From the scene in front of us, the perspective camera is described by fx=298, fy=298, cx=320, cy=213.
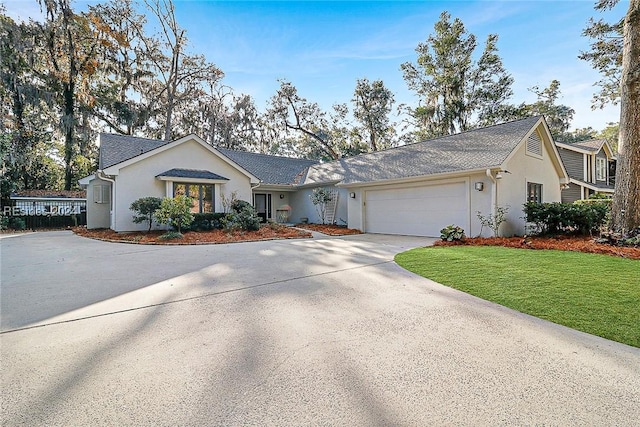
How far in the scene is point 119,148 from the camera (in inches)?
551

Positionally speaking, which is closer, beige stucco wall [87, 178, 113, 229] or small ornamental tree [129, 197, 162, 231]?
small ornamental tree [129, 197, 162, 231]

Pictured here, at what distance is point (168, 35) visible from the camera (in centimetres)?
2106

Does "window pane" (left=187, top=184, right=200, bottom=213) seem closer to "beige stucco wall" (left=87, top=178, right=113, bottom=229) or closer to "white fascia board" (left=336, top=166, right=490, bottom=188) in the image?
"beige stucco wall" (left=87, top=178, right=113, bottom=229)

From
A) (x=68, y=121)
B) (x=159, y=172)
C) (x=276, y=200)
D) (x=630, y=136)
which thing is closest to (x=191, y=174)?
(x=159, y=172)

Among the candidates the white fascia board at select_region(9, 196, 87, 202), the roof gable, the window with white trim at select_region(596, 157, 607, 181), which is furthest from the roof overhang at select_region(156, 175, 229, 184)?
the window with white trim at select_region(596, 157, 607, 181)

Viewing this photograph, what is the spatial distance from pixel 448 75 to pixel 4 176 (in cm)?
2854

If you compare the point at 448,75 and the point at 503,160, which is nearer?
the point at 503,160

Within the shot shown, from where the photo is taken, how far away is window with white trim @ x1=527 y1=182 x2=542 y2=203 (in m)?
11.2

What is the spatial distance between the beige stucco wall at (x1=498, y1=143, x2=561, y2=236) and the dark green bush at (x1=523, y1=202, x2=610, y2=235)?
1.57 feet

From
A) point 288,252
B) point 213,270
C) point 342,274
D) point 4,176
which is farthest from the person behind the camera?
point 4,176

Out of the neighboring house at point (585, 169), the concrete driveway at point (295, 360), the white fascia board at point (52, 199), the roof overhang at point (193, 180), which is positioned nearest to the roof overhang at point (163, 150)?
the roof overhang at point (193, 180)

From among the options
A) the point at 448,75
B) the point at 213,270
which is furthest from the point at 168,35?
the point at 213,270

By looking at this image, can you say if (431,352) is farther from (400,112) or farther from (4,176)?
(400,112)

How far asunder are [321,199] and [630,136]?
36.9 feet
